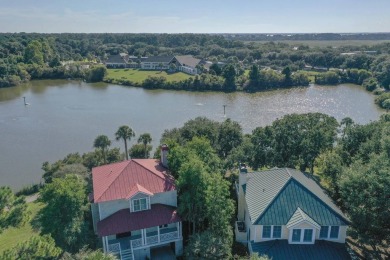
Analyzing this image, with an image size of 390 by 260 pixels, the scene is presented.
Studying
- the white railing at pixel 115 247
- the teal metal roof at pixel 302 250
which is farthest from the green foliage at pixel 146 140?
the teal metal roof at pixel 302 250

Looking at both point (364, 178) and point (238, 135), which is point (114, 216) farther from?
point (238, 135)

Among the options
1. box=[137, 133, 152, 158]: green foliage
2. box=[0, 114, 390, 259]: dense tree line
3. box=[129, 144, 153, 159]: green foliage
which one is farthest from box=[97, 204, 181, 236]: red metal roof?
box=[129, 144, 153, 159]: green foliage

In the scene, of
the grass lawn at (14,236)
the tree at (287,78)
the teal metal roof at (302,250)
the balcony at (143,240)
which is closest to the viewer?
the teal metal roof at (302,250)

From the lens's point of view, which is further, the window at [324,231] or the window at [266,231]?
the window at [266,231]

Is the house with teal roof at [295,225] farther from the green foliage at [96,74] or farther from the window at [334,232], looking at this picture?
the green foliage at [96,74]

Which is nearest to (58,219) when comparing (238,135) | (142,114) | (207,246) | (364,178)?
(207,246)

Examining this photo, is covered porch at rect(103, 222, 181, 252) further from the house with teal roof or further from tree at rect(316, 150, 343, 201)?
tree at rect(316, 150, 343, 201)
